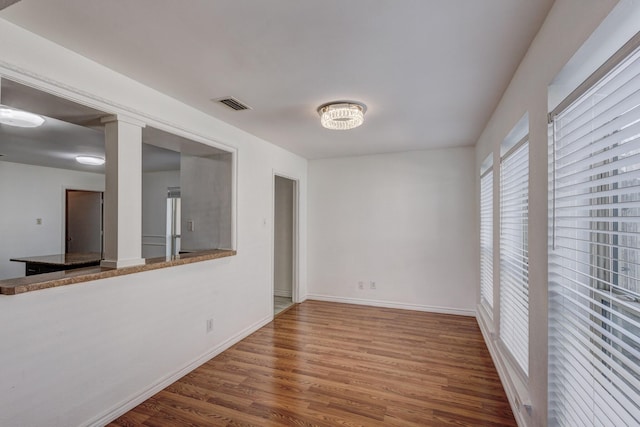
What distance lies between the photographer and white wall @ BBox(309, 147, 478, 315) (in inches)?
169

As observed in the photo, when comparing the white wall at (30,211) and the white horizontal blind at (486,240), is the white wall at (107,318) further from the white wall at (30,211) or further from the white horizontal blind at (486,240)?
the white wall at (30,211)

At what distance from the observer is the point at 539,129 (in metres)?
1.64

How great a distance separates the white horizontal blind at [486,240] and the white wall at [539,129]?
1.26m

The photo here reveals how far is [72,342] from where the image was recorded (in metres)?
1.89

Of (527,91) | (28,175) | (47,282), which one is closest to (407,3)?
(527,91)

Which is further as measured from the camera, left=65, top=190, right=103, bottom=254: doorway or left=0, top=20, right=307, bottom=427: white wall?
left=65, top=190, right=103, bottom=254: doorway

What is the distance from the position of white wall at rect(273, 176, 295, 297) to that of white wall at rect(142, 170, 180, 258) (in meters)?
2.70

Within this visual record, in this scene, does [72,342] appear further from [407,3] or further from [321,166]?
[321,166]

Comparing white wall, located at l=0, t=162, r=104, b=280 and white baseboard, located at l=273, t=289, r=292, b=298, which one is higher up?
white wall, located at l=0, t=162, r=104, b=280

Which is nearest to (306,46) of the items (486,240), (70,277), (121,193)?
(121,193)

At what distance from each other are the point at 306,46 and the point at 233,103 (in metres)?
1.10

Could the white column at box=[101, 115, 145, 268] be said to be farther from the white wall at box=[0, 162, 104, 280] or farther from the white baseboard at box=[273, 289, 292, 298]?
the white wall at box=[0, 162, 104, 280]

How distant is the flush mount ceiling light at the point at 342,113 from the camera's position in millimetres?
2559

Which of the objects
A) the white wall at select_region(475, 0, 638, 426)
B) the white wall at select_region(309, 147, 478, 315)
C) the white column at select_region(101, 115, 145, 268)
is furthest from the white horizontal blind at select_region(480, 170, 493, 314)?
the white column at select_region(101, 115, 145, 268)
